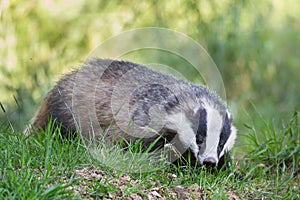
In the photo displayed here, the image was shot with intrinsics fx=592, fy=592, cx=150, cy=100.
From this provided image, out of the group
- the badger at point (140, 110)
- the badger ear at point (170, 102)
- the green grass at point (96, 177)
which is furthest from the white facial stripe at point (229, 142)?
the badger ear at point (170, 102)

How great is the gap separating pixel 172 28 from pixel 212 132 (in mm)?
3607

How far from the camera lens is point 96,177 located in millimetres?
3818

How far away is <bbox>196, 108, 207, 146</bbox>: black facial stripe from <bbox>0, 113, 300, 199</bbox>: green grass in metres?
0.21

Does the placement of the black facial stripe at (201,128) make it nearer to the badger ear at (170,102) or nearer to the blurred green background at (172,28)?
the badger ear at (170,102)

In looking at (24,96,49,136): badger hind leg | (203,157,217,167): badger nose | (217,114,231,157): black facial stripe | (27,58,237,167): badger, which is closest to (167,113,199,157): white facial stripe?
(27,58,237,167): badger

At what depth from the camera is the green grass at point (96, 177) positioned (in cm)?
346

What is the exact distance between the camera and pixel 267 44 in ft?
28.4

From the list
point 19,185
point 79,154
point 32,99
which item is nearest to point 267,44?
point 32,99

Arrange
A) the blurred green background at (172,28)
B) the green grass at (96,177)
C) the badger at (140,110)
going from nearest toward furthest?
the green grass at (96,177) → the badger at (140,110) → the blurred green background at (172,28)

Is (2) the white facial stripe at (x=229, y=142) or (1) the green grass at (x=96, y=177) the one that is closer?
(1) the green grass at (x=96, y=177)

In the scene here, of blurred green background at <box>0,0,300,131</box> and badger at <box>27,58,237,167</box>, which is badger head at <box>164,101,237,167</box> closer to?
badger at <box>27,58,237,167</box>

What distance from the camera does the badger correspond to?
4.54 meters

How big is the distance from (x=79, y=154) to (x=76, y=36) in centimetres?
435

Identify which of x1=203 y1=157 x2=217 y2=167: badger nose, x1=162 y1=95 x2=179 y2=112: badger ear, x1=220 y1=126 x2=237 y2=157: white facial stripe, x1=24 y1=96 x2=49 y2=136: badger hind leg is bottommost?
x1=24 y1=96 x2=49 y2=136: badger hind leg
